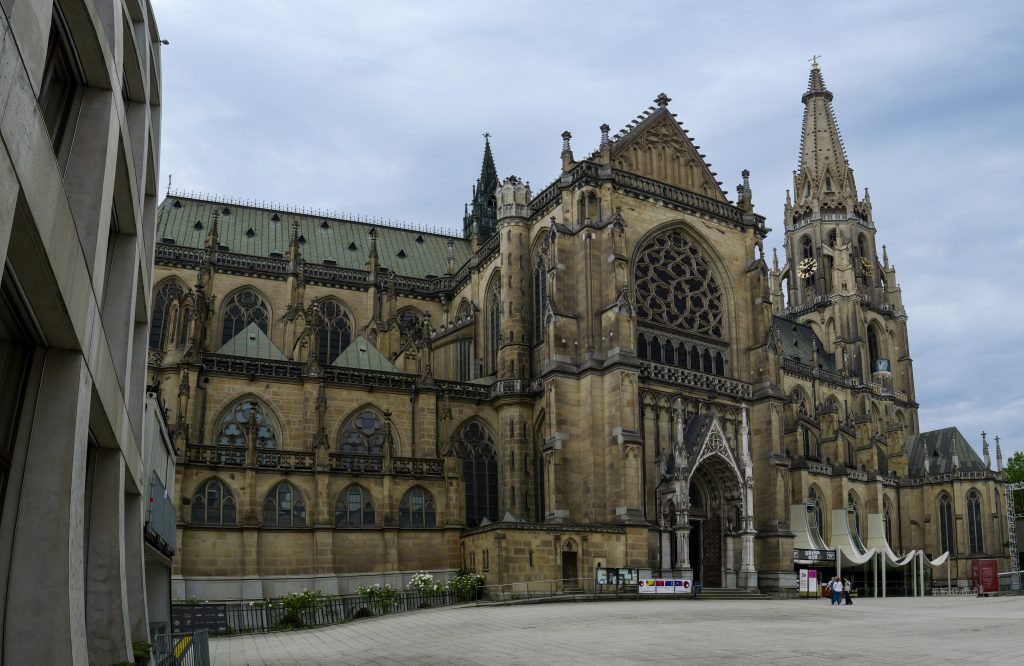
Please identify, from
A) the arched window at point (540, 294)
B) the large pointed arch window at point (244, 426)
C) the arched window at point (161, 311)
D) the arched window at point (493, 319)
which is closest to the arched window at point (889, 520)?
the arched window at point (493, 319)

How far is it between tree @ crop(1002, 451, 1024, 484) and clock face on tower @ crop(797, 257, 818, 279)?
2376cm

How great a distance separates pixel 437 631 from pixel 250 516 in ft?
49.9

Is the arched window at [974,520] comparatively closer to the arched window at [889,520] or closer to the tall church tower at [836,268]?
the arched window at [889,520]

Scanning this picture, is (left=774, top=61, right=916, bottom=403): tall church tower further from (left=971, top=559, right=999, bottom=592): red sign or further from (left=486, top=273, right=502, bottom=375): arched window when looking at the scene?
(left=486, top=273, right=502, bottom=375): arched window

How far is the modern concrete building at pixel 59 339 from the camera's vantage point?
9.02 metres

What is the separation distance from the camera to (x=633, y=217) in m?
48.6

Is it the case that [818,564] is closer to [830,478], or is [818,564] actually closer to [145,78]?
[830,478]

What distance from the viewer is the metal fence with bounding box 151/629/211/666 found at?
1566 centimetres

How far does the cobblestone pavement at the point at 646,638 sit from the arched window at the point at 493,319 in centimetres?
2239

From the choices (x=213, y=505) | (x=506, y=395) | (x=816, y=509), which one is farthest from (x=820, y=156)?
(x=213, y=505)

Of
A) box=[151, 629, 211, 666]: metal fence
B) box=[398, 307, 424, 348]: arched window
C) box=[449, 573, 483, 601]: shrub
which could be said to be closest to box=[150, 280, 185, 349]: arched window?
box=[398, 307, 424, 348]: arched window

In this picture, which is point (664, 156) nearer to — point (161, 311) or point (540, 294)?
point (540, 294)

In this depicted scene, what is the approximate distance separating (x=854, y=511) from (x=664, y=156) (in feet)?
93.6

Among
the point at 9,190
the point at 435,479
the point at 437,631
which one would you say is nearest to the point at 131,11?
→ the point at 9,190
